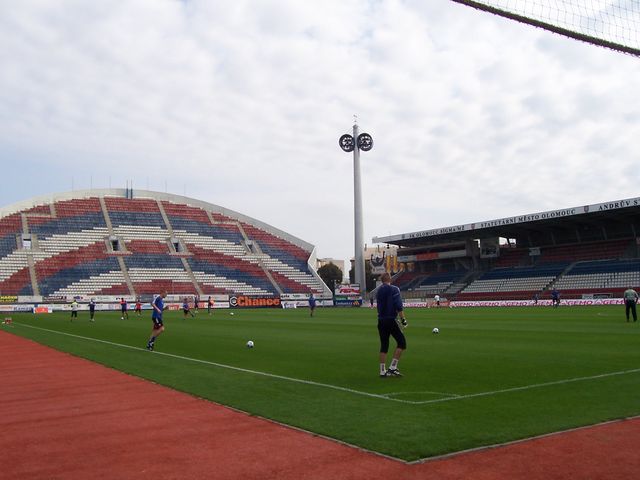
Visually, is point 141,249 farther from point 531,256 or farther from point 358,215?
point 531,256

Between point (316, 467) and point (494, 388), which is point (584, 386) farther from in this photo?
point (316, 467)

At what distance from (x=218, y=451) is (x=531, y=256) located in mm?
76887

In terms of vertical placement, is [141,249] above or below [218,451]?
above

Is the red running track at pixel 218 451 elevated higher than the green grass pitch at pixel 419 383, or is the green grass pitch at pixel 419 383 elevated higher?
the green grass pitch at pixel 419 383

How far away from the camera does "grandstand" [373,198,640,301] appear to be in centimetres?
6366

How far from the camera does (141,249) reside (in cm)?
8656

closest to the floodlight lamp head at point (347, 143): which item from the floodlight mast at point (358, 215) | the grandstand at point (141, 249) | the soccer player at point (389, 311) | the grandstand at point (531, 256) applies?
the floodlight mast at point (358, 215)

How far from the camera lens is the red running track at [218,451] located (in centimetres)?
586

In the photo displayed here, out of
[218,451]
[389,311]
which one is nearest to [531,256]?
[389,311]

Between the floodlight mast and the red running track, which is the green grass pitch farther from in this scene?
the floodlight mast

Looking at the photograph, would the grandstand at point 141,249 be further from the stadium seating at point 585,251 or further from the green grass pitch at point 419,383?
the green grass pitch at point 419,383

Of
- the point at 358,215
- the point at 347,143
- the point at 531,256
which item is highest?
the point at 347,143

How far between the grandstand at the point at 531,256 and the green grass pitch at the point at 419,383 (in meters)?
46.2

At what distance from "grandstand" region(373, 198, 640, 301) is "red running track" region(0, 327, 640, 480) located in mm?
58250
